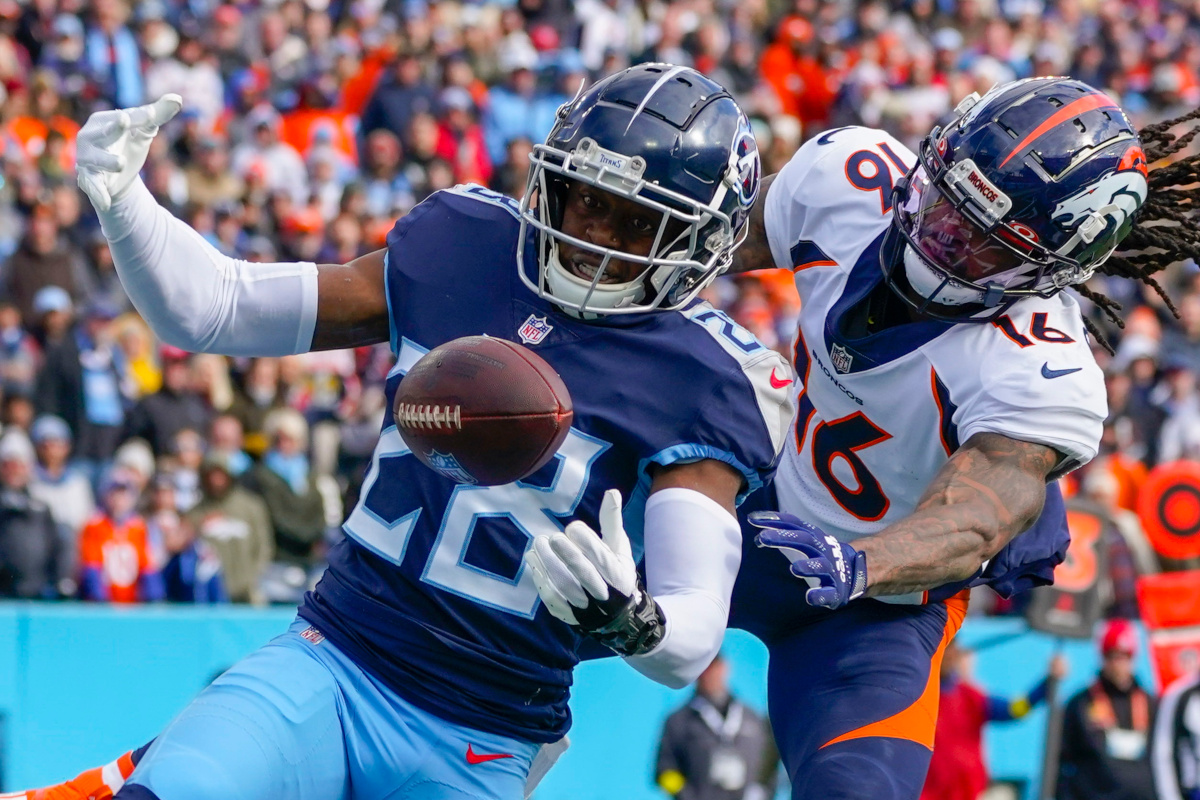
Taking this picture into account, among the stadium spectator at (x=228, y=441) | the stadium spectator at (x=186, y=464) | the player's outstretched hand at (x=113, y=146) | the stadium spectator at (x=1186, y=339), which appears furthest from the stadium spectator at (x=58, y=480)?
the stadium spectator at (x=1186, y=339)

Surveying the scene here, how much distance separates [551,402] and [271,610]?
4932 millimetres

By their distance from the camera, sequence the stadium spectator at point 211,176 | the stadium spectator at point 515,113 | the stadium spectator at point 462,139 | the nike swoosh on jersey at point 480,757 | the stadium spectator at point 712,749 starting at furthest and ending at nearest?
the stadium spectator at point 515,113
the stadium spectator at point 462,139
the stadium spectator at point 211,176
the stadium spectator at point 712,749
the nike swoosh on jersey at point 480,757

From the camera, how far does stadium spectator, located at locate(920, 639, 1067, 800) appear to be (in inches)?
291

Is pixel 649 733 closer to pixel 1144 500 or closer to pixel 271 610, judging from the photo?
pixel 271 610

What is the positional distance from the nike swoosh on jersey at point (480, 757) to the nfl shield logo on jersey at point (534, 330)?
74 centimetres

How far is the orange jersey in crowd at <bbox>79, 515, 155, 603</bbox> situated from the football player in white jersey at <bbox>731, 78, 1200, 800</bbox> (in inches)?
178

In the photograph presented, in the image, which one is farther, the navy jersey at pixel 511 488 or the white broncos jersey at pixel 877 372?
the white broncos jersey at pixel 877 372

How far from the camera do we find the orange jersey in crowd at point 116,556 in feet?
25.1

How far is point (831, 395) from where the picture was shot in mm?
3803

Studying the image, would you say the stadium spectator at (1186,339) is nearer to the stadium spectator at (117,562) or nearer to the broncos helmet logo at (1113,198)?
the stadium spectator at (117,562)

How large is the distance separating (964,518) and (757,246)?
3.41ft

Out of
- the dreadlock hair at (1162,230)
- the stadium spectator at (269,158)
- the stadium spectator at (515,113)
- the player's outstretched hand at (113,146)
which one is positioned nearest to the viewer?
the player's outstretched hand at (113,146)

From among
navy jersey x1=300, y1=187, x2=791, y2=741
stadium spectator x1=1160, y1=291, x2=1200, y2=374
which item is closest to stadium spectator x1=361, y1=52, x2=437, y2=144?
stadium spectator x1=1160, y1=291, x2=1200, y2=374

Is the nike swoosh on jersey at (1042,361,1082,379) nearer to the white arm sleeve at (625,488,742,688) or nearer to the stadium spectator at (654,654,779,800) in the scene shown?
the white arm sleeve at (625,488,742,688)
